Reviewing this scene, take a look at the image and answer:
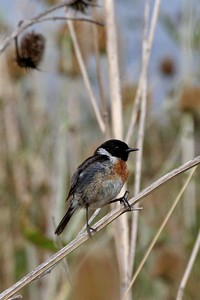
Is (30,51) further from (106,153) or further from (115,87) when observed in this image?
(106,153)

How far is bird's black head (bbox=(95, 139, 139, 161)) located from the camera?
2.36m

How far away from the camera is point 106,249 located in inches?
161

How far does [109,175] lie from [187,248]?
1.50 meters

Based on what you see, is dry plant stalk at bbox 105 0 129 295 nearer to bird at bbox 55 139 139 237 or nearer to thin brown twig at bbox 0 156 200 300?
bird at bbox 55 139 139 237

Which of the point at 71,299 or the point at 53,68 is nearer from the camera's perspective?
the point at 71,299

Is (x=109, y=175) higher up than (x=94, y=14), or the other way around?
(x=94, y=14)

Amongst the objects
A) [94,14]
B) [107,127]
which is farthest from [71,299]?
[94,14]

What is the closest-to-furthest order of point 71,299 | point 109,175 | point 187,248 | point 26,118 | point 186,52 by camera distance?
point 109,175, point 71,299, point 187,248, point 186,52, point 26,118

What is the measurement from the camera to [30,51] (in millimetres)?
2410

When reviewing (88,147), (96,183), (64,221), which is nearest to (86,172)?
(96,183)

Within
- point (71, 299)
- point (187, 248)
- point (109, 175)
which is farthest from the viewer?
point (187, 248)

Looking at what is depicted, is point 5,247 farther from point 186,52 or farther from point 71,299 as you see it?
point 186,52

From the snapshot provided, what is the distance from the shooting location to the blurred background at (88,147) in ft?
11.9

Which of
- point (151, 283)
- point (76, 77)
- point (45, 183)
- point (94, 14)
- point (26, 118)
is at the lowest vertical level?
point (151, 283)
